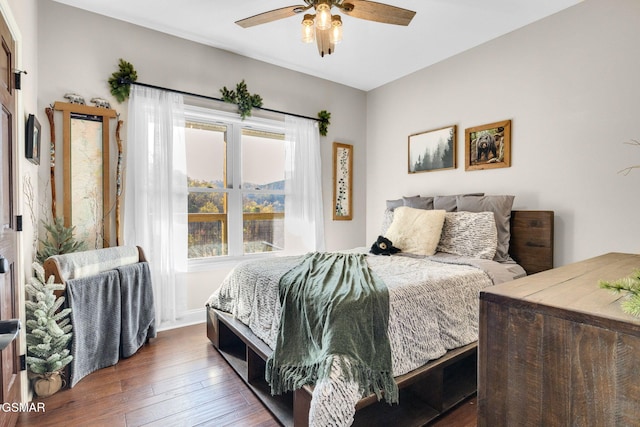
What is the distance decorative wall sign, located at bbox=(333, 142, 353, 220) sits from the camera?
13.9 ft

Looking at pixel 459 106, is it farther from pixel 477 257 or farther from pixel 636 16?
pixel 477 257

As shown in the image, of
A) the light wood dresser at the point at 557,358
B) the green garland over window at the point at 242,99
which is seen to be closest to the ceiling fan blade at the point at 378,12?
the green garland over window at the point at 242,99

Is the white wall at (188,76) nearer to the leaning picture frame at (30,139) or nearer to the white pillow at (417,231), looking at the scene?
the leaning picture frame at (30,139)

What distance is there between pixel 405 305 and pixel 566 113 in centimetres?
228

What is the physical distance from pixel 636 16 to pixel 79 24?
14.2ft

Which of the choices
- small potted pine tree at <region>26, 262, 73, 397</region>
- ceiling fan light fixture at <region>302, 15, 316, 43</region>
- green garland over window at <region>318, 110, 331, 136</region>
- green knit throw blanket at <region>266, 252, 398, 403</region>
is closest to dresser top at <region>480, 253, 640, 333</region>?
green knit throw blanket at <region>266, 252, 398, 403</region>

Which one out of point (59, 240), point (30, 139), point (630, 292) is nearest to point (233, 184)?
point (59, 240)

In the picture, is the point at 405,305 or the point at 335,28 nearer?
the point at 405,305

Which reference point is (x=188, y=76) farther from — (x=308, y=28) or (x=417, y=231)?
(x=417, y=231)

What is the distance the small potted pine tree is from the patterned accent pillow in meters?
2.91

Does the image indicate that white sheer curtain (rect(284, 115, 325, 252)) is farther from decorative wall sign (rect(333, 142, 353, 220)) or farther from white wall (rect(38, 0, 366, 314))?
decorative wall sign (rect(333, 142, 353, 220))

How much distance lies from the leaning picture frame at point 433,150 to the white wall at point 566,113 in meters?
0.09

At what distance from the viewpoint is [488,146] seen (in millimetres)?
3152

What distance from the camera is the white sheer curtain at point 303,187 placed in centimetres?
379
